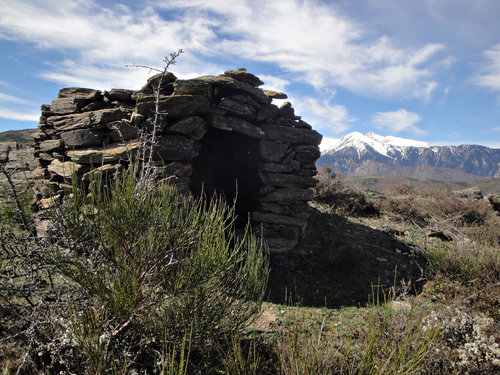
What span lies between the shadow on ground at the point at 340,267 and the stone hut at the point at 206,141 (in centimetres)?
54

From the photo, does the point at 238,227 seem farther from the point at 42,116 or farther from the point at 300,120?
the point at 42,116

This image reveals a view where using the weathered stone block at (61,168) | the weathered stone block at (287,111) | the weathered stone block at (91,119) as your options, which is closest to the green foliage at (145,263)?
the weathered stone block at (61,168)

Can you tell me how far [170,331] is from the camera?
2.54 meters

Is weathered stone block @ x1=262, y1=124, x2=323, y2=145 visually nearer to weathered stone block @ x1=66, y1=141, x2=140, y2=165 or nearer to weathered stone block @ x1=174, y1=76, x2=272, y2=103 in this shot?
weathered stone block @ x1=174, y1=76, x2=272, y2=103

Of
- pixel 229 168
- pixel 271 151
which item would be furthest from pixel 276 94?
pixel 229 168

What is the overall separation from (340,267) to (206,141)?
444 cm

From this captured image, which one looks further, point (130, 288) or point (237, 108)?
point (237, 108)

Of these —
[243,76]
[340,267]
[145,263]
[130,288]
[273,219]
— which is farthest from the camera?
[273,219]

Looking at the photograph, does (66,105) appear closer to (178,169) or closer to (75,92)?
(75,92)

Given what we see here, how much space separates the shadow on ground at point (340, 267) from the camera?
16.1ft

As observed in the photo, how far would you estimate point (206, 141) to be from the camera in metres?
6.83

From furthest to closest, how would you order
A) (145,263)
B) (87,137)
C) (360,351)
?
(87,137) < (145,263) < (360,351)

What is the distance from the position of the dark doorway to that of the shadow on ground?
1656mm

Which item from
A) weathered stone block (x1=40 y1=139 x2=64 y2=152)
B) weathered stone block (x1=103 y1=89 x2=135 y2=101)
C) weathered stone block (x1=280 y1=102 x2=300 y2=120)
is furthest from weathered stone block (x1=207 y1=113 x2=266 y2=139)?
weathered stone block (x1=40 y1=139 x2=64 y2=152)
